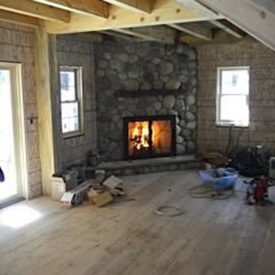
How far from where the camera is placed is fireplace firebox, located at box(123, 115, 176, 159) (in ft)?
24.9

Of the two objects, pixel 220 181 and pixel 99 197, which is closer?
pixel 99 197

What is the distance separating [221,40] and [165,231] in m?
4.37

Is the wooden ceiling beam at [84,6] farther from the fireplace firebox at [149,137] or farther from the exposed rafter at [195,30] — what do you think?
the fireplace firebox at [149,137]

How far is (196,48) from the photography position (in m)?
7.70

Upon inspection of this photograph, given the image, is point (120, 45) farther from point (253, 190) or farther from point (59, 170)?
point (253, 190)

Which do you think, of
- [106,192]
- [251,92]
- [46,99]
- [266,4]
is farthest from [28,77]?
[266,4]

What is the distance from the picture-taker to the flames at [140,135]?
767 cm

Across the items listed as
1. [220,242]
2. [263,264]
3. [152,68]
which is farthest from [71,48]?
[263,264]

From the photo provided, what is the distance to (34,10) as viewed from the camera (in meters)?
4.57

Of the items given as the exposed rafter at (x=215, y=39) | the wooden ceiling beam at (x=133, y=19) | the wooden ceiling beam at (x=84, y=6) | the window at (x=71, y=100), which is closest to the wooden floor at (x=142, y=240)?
the window at (x=71, y=100)

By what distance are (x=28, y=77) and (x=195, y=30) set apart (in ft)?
9.27

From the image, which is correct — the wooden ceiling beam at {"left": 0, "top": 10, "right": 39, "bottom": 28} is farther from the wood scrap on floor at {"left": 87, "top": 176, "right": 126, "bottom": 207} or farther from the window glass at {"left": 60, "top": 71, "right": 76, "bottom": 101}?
the wood scrap on floor at {"left": 87, "top": 176, "right": 126, "bottom": 207}

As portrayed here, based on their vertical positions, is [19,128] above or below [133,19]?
below

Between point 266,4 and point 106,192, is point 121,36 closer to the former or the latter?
point 106,192
